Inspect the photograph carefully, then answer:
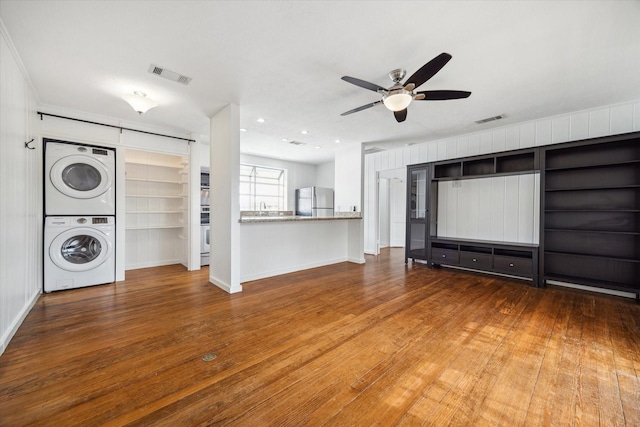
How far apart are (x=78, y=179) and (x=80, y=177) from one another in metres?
0.04

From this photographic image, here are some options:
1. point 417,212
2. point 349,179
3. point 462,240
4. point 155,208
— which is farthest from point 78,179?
point 462,240

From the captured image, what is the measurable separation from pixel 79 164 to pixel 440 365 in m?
5.21

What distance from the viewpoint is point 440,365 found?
198 centimetres

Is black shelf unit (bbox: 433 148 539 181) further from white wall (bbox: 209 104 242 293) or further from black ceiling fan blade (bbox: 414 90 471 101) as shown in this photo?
Result: white wall (bbox: 209 104 242 293)

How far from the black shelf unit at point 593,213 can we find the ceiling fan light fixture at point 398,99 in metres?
2.82

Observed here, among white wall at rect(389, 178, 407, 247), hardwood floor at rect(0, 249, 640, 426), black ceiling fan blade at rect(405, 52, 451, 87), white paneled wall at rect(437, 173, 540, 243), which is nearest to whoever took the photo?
hardwood floor at rect(0, 249, 640, 426)

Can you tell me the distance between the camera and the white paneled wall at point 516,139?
147 inches

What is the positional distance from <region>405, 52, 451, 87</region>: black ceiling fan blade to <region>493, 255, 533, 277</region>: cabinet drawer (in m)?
3.45

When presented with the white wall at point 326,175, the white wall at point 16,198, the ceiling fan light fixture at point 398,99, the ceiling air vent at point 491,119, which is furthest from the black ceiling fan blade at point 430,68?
the white wall at point 326,175

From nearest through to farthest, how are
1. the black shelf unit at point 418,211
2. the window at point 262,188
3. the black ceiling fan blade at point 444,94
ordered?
the black ceiling fan blade at point 444,94 < the black shelf unit at point 418,211 < the window at point 262,188

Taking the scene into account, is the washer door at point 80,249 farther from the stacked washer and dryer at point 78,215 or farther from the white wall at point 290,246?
the white wall at point 290,246

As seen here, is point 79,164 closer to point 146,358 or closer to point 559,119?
point 146,358

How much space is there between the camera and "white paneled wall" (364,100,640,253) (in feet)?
12.2

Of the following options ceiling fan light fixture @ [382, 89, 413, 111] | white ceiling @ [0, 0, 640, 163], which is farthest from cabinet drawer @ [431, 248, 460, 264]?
ceiling fan light fixture @ [382, 89, 413, 111]
